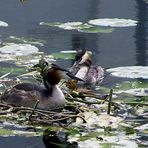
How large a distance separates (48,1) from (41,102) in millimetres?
8946

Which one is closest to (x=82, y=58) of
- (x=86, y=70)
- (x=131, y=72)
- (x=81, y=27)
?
(x=86, y=70)

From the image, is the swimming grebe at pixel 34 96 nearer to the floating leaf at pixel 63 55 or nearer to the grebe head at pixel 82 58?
the grebe head at pixel 82 58

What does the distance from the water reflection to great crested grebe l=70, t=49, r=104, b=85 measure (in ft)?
2.09

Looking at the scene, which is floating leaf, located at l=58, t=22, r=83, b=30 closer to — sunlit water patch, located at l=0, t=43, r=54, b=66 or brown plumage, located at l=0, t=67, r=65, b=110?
sunlit water patch, located at l=0, t=43, r=54, b=66

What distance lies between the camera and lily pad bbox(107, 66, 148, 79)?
7.79m

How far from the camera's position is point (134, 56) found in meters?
9.57

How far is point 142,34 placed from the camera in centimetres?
1134

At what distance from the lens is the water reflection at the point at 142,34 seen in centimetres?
938

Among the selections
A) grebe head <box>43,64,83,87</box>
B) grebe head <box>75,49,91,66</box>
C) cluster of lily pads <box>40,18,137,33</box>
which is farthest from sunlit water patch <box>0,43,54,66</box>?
cluster of lily pads <box>40,18,137,33</box>

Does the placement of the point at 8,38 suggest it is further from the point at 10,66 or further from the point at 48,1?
the point at 48,1

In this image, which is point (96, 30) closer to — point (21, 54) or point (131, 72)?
point (21, 54)

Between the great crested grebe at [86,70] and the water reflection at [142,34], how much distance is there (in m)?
0.64

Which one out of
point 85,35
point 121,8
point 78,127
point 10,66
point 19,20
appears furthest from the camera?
point 121,8

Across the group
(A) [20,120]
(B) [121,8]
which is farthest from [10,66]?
(B) [121,8]
